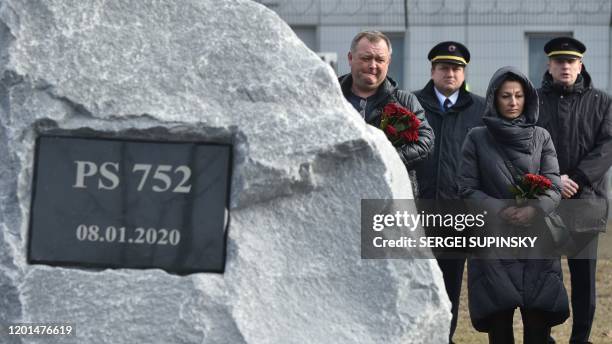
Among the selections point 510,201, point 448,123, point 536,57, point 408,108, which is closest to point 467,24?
point 536,57

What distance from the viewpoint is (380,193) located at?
4.60 metres

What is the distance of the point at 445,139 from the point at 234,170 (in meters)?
2.68

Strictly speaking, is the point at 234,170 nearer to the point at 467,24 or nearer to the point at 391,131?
the point at 391,131

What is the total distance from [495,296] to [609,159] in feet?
4.84

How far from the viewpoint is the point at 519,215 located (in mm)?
5883

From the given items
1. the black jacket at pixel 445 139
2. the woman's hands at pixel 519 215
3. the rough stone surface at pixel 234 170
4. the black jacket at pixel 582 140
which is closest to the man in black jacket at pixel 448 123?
the black jacket at pixel 445 139

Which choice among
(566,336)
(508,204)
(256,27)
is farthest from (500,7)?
(256,27)

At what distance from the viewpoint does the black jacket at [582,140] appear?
22.4 feet

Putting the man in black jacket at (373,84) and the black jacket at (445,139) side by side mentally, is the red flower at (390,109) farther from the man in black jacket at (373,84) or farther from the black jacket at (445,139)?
the black jacket at (445,139)

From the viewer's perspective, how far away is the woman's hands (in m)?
5.87

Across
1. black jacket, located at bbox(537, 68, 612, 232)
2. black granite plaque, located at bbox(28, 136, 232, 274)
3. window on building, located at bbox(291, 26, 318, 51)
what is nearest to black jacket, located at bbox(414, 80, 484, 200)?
black jacket, located at bbox(537, 68, 612, 232)

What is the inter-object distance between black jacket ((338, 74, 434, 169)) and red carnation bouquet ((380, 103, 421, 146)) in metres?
0.05

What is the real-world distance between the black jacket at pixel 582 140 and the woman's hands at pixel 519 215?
3.16 feet

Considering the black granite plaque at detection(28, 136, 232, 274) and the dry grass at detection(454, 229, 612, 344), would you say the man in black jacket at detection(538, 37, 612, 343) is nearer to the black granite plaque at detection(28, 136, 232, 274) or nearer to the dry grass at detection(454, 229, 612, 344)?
the dry grass at detection(454, 229, 612, 344)
